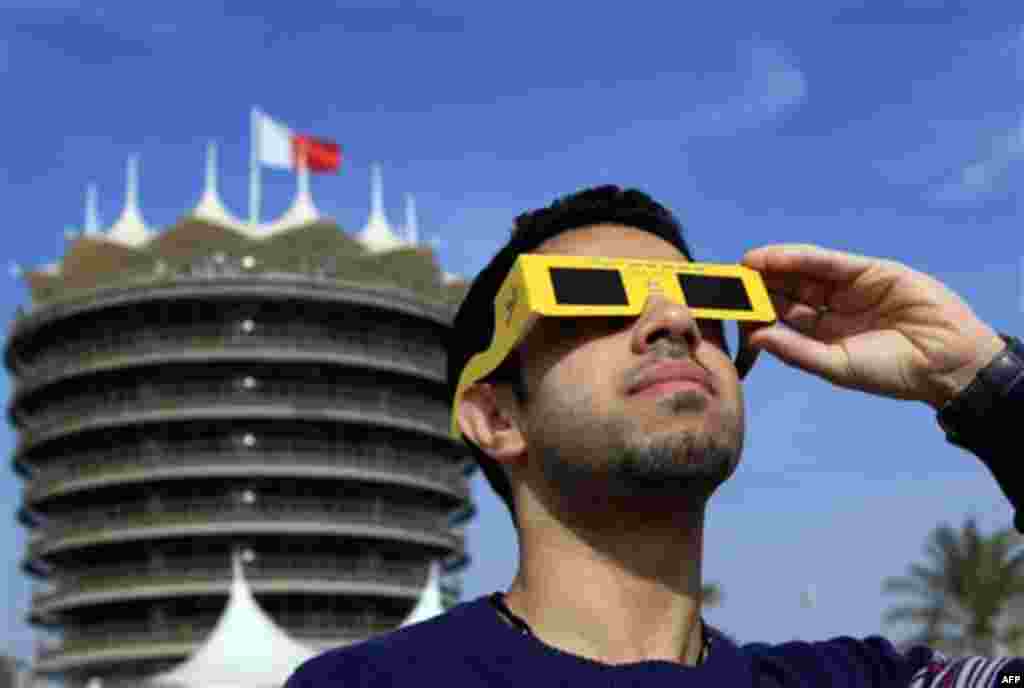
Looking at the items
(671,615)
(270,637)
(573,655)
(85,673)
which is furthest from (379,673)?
(85,673)

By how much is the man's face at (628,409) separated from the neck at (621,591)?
0.13m

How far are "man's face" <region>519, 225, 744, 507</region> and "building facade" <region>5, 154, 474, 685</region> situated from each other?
46200mm

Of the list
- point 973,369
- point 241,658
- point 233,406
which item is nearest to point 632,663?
point 973,369

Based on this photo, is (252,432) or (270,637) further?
(252,432)

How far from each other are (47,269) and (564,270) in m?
57.8

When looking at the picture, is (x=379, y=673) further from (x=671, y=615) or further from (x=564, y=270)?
(x=564, y=270)

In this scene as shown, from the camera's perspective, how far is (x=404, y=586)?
5162 centimetres

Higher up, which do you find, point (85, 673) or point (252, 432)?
point (252, 432)

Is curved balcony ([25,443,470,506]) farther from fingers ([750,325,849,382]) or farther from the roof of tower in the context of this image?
fingers ([750,325,849,382])

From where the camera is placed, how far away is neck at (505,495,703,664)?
319cm

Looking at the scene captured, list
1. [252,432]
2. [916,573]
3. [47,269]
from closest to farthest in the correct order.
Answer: [916,573], [252,432], [47,269]

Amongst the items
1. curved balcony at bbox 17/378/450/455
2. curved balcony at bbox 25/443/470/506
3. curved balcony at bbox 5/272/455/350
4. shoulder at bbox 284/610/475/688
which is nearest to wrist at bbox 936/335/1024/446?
shoulder at bbox 284/610/475/688

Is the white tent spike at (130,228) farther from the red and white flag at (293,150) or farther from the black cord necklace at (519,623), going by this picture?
the black cord necklace at (519,623)

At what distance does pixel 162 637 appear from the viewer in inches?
1909
